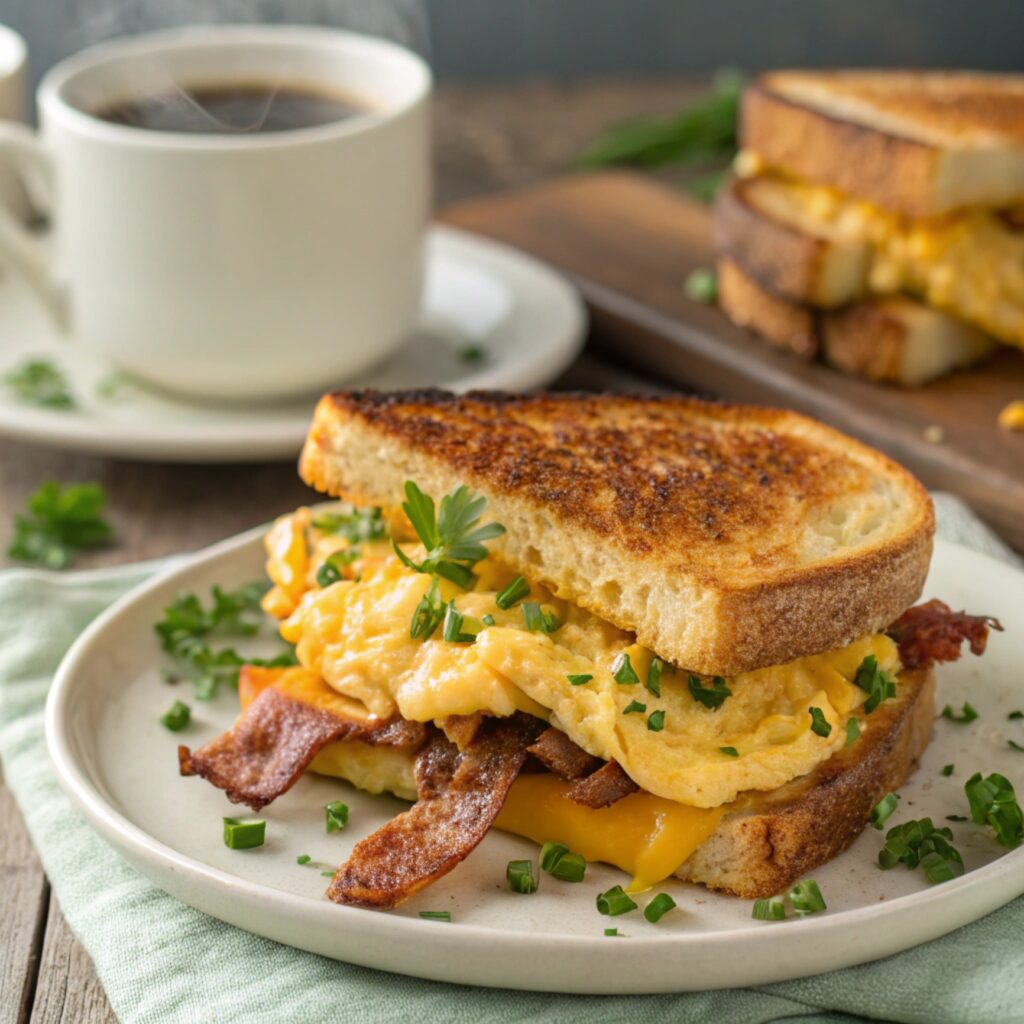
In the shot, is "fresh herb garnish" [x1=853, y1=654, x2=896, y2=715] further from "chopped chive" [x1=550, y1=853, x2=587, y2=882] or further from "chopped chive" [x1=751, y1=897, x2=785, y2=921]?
"chopped chive" [x1=550, y1=853, x2=587, y2=882]

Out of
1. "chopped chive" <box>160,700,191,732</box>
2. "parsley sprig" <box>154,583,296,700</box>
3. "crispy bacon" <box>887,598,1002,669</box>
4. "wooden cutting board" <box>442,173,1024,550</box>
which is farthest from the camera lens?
"wooden cutting board" <box>442,173,1024,550</box>

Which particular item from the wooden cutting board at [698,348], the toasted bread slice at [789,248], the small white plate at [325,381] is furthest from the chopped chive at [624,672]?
the toasted bread slice at [789,248]

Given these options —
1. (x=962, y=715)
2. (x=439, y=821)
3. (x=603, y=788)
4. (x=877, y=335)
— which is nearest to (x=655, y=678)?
(x=603, y=788)

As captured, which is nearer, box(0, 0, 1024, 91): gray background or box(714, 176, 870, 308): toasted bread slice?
box(714, 176, 870, 308): toasted bread slice

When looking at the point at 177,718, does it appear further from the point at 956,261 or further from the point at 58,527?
the point at 956,261

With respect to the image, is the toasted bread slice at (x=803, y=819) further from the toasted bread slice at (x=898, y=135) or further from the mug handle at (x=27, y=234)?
the mug handle at (x=27, y=234)

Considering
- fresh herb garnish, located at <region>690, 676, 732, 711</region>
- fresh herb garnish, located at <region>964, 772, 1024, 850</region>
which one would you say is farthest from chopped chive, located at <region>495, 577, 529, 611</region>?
fresh herb garnish, located at <region>964, 772, 1024, 850</region>
